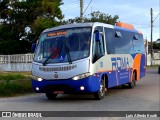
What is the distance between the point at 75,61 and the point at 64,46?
0.89 meters

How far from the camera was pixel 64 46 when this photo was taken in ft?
48.4

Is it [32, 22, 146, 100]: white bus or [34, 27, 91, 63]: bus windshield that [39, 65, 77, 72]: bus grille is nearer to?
[32, 22, 146, 100]: white bus

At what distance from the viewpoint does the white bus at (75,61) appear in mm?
14086

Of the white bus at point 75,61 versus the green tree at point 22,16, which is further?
the green tree at point 22,16

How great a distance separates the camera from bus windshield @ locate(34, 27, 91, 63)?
569 inches

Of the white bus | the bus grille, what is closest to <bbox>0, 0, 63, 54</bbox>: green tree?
the white bus

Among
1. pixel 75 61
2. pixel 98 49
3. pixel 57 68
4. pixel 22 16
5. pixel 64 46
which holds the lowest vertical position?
pixel 57 68

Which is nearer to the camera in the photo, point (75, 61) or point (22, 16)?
point (75, 61)

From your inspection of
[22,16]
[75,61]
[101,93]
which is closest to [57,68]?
[75,61]

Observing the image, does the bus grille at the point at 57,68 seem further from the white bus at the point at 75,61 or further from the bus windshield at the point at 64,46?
the bus windshield at the point at 64,46

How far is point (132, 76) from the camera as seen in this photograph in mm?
20469

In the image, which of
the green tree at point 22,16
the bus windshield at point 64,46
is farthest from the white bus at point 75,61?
the green tree at point 22,16

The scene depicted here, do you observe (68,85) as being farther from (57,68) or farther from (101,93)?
(101,93)

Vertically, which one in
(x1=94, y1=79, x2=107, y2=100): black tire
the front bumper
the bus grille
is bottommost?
(x1=94, y1=79, x2=107, y2=100): black tire
